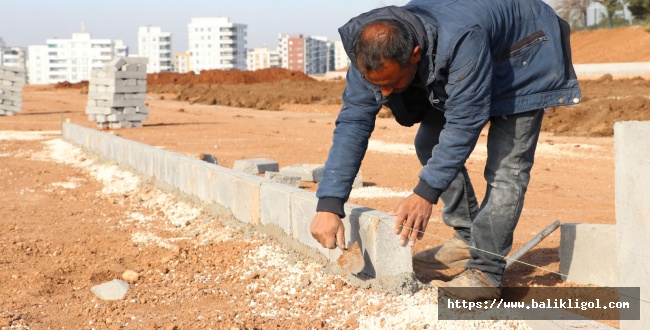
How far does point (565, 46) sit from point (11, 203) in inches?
237

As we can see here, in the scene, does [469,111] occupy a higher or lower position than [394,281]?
higher

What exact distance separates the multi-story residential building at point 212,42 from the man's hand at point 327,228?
13025cm

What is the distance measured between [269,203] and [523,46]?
7.97 ft

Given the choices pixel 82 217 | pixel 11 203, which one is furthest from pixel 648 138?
pixel 11 203

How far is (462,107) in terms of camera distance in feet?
9.98

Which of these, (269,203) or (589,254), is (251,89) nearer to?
(269,203)

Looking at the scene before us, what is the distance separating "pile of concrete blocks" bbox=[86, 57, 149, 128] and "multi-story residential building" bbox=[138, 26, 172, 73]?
431ft

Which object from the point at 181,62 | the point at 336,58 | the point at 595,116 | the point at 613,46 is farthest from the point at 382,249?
the point at 336,58

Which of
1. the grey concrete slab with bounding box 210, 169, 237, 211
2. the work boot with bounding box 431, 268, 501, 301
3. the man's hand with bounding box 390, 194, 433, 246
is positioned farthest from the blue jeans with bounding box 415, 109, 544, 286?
the grey concrete slab with bounding box 210, 169, 237, 211

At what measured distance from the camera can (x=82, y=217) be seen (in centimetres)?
691

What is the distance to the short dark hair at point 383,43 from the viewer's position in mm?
2939

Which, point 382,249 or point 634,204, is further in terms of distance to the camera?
point 382,249

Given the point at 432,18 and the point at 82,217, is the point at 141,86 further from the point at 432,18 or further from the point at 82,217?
the point at 432,18

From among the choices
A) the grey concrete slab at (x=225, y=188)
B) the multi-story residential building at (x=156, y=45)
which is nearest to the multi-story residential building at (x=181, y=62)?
the multi-story residential building at (x=156, y=45)
